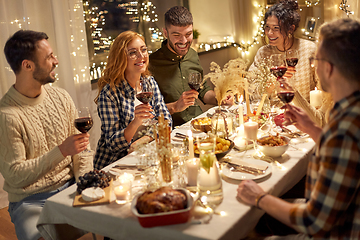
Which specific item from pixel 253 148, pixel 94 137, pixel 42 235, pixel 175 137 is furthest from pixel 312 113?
pixel 94 137

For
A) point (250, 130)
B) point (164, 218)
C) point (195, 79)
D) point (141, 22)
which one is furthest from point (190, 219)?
point (141, 22)

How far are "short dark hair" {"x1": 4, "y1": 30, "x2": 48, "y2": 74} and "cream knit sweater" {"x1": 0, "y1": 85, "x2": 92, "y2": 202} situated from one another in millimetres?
179

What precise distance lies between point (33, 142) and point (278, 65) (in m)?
1.59

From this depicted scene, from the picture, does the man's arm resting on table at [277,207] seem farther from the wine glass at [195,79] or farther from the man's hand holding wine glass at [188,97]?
the man's hand holding wine glass at [188,97]

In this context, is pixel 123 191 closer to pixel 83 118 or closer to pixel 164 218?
pixel 164 218

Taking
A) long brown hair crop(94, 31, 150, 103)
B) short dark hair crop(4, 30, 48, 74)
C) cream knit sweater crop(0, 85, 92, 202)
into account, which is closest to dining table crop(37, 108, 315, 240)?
cream knit sweater crop(0, 85, 92, 202)

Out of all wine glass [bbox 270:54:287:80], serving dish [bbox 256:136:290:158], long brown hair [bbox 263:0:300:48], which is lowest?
serving dish [bbox 256:136:290:158]

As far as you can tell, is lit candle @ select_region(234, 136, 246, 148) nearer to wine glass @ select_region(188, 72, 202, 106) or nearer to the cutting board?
wine glass @ select_region(188, 72, 202, 106)

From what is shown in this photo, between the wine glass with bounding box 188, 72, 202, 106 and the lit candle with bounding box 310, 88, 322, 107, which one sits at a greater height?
the wine glass with bounding box 188, 72, 202, 106

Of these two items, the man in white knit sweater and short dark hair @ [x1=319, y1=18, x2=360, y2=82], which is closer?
short dark hair @ [x1=319, y1=18, x2=360, y2=82]

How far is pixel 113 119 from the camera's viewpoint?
7.30 feet

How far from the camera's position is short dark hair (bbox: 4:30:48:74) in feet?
6.13

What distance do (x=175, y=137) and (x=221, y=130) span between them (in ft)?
0.98

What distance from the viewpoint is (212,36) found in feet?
19.2
